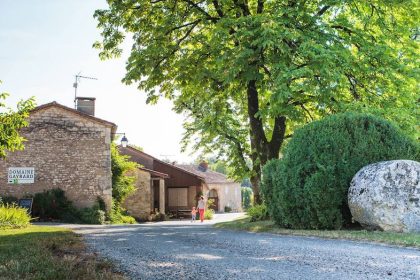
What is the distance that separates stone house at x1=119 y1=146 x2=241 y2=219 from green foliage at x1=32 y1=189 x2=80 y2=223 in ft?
30.2

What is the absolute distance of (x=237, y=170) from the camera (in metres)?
24.6

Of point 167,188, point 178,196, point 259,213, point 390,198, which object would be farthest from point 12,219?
point 178,196

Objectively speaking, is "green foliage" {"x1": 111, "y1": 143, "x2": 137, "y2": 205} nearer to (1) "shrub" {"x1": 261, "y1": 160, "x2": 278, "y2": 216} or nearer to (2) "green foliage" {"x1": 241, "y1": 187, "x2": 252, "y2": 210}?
(1) "shrub" {"x1": 261, "y1": 160, "x2": 278, "y2": 216}

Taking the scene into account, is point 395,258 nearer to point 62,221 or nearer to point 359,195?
point 359,195

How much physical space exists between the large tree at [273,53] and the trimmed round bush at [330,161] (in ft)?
5.24

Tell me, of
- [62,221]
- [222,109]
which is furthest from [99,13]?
[62,221]

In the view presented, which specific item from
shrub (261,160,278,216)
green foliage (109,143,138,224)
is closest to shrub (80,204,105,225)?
green foliage (109,143,138,224)

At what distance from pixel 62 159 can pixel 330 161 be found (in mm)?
16899

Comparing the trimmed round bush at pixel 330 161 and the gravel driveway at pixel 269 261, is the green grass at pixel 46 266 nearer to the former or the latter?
the gravel driveway at pixel 269 261

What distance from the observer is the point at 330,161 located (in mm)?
11734

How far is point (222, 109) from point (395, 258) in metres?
14.1

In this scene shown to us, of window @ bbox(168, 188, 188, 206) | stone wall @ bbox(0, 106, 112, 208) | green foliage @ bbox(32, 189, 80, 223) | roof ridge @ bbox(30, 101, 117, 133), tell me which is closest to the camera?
green foliage @ bbox(32, 189, 80, 223)

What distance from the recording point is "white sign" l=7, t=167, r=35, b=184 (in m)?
23.9

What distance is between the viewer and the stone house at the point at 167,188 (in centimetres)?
3312
